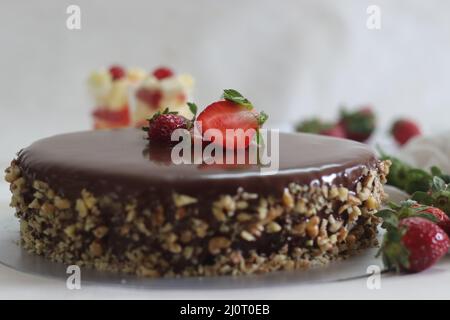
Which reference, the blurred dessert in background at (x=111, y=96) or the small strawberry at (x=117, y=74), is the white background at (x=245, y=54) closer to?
the blurred dessert in background at (x=111, y=96)

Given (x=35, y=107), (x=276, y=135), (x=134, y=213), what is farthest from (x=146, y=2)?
(x=134, y=213)

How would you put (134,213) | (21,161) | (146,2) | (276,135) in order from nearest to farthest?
(134,213), (21,161), (276,135), (146,2)

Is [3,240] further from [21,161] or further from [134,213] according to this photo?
[134,213]

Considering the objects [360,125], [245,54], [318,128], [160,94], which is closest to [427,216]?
[160,94]

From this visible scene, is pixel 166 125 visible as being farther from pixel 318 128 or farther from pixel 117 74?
pixel 318 128

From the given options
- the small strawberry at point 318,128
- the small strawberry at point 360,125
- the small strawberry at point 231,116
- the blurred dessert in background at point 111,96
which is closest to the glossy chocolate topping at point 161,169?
the small strawberry at point 231,116

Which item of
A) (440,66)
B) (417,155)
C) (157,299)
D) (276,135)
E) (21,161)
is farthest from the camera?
(440,66)
